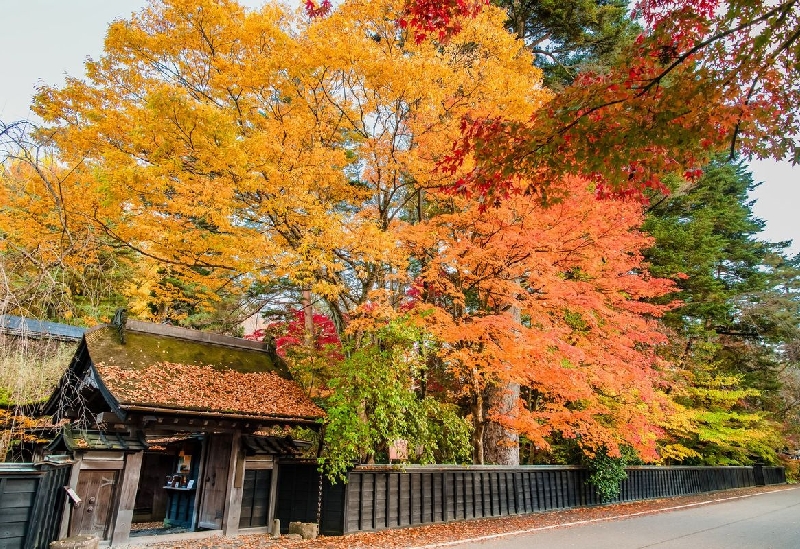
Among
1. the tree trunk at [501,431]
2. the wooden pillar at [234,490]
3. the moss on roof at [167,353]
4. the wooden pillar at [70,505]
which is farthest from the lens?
the tree trunk at [501,431]

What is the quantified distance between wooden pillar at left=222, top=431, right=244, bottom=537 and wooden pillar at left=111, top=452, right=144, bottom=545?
185 cm

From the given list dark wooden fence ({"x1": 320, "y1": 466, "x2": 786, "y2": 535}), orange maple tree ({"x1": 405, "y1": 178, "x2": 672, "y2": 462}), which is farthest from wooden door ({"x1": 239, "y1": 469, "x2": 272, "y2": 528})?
orange maple tree ({"x1": 405, "y1": 178, "x2": 672, "y2": 462})

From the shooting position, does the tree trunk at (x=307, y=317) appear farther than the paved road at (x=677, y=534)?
Yes

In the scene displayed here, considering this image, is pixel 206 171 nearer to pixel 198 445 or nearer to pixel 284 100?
pixel 284 100

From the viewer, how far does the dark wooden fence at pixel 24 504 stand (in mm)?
6227

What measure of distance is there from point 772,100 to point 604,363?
9.06m

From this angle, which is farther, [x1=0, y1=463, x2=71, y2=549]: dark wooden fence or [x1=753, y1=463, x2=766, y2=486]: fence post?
[x1=753, y1=463, x2=766, y2=486]: fence post

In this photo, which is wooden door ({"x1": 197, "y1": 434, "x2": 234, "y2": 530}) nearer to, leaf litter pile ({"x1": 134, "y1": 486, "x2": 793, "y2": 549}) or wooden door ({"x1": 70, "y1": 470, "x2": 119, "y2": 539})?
leaf litter pile ({"x1": 134, "y1": 486, "x2": 793, "y2": 549})

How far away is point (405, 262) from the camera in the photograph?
10258mm

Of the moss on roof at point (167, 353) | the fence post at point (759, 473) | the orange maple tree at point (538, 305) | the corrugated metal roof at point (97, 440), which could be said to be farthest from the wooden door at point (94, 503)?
the fence post at point (759, 473)

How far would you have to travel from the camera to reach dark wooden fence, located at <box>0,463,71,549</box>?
623 centimetres

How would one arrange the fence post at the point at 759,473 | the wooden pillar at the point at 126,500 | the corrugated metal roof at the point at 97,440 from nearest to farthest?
the corrugated metal roof at the point at 97,440, the wooden pillar at the point at 126,500, the fence post at the point at 759,473

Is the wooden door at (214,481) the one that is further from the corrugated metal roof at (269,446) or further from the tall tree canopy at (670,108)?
the tall tree canopy at (670,108)

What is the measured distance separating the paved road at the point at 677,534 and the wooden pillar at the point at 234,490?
15.3 feet
